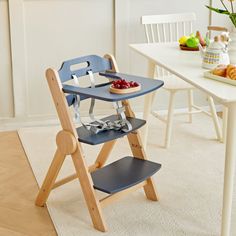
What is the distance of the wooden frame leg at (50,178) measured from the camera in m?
2.78

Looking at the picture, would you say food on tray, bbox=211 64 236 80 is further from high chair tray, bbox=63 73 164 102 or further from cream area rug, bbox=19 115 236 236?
cream area rug, bbox=19 115 236 236

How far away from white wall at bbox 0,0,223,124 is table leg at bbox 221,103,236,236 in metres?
1.96

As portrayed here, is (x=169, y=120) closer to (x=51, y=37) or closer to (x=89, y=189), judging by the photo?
(x=51, y=37)

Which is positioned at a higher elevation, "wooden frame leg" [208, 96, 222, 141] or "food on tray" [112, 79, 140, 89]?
"food on tray" [112, 79, 140, 89]

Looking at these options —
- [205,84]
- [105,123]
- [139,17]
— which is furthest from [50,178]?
[139,17]

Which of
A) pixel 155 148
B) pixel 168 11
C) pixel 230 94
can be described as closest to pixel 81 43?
pixel 168 11

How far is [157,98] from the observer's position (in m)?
4.46

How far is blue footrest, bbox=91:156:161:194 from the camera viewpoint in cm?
268

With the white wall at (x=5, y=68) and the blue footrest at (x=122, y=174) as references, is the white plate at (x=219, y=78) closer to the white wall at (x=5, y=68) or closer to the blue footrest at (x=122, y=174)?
the blue footrest at (x=122, y=174)

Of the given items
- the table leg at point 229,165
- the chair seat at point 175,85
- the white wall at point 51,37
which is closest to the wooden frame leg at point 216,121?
the chair seat at point 175,85

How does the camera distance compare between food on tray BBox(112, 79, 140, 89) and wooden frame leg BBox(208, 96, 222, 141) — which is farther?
wooden frame leg BBox(208, 96, 222, 141)

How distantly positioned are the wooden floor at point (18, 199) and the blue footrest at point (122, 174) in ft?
1.09

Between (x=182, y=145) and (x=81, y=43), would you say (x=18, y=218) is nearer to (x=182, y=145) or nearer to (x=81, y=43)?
(x=182, y=145)

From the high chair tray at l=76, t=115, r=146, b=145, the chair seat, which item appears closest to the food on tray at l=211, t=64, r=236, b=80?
the high chair tray at l=76, t=115, r=146, b=145
